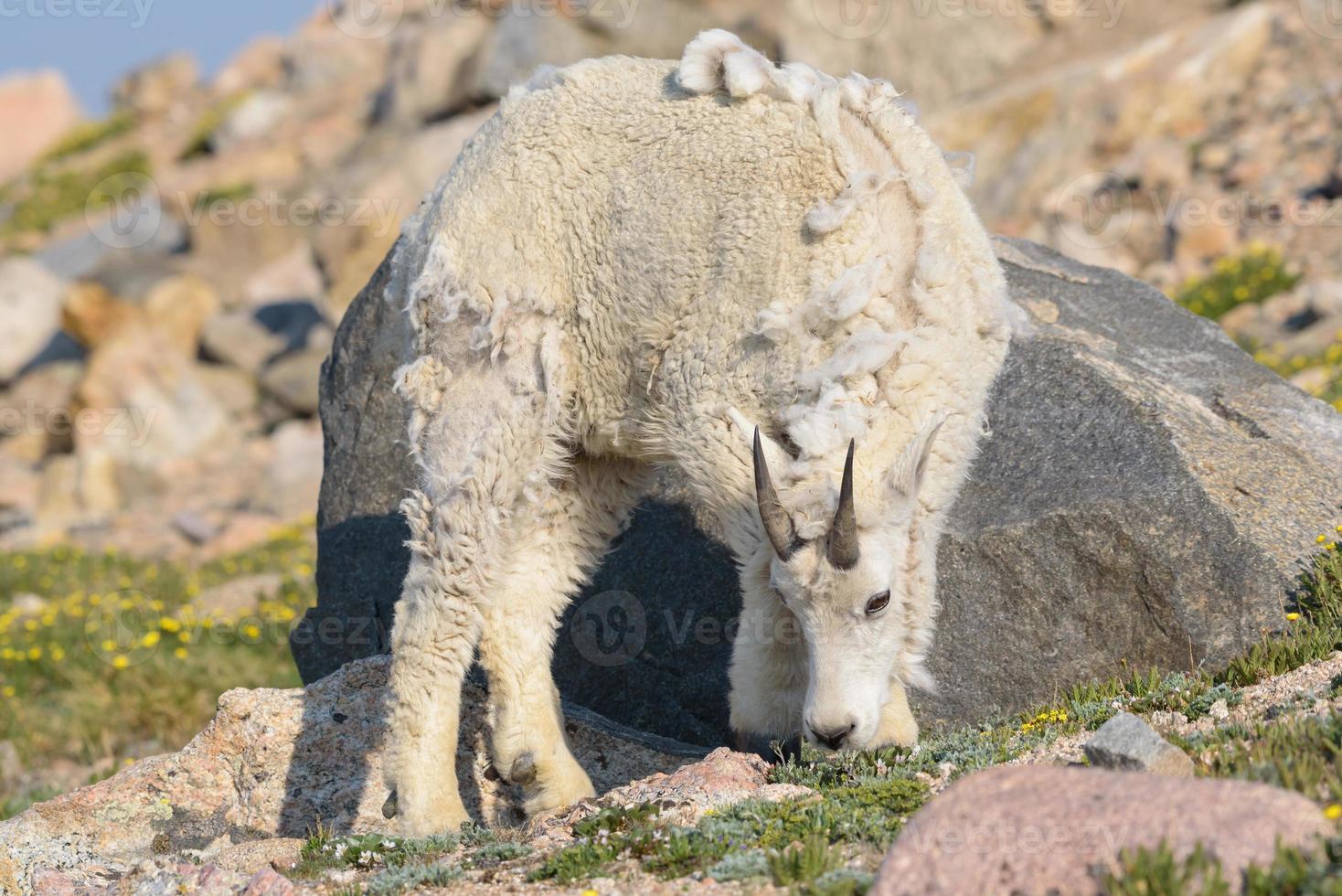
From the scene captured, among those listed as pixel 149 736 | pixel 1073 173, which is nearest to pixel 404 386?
pixel 149 736

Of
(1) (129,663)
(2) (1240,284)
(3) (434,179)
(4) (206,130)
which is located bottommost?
(1) (129,663)

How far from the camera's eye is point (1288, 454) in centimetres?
653

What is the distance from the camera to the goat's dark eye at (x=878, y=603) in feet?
16.0

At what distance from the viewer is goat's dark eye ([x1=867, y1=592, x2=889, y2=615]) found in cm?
488

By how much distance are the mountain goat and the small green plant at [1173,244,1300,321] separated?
8776mm

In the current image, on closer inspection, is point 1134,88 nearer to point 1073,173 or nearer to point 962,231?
point 1073,173

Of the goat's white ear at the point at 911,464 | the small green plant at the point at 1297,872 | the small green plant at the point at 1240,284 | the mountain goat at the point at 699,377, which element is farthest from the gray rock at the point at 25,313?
the small green plant at the point at 1297,872

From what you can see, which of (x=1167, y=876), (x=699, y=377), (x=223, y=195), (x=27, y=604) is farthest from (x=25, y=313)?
(x=1167, y=876)

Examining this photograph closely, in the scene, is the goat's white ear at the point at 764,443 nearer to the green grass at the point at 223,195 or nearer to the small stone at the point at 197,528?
the small stone at the point at 197,528

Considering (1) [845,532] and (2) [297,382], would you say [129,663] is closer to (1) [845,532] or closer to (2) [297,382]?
(1) [845,532]

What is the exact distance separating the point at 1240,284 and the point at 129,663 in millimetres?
10485

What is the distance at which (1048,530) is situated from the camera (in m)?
6.14

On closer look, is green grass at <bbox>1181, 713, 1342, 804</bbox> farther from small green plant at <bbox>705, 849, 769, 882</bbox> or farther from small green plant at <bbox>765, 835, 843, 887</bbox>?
small green plant at <bbox>705, 849, 769, 882</bbox>

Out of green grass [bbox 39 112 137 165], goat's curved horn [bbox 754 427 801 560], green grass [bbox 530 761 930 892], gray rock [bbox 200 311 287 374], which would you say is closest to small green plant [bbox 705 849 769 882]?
green grass [bbox 530 761 930 892]
